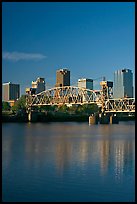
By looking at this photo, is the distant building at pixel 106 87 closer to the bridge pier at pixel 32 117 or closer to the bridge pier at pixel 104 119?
the bridge pier at pixel 104 119

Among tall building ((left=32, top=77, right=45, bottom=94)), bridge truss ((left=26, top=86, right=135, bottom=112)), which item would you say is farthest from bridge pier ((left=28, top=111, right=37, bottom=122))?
tall building ((left=32, top=77, right=45, bottom=94))

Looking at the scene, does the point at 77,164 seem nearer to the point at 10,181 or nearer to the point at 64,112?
the point at 10,181

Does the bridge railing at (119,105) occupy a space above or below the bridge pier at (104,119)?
above

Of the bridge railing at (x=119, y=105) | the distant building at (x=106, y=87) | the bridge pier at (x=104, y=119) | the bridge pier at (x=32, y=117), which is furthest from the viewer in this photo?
the distant building at (x=106, y=87)

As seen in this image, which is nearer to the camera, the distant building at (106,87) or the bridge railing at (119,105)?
the bridge railing at (119,105)

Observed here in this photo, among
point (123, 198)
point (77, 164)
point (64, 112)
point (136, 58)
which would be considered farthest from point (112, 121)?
point (136, 58)

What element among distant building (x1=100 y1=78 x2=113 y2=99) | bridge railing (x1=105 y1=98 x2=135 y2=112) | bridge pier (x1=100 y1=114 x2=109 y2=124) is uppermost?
distant building (x1=100 y1=78 x2=113 y2=99)

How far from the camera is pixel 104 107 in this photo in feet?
261

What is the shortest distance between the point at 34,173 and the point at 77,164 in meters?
2.82

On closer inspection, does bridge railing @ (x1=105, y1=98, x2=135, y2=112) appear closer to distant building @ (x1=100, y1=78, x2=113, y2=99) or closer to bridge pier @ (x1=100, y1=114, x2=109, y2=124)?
distant building @ (x1=100, y1=78, x2=113, y2=99)

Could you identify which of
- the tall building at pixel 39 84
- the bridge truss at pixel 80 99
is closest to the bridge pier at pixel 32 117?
the bridge truss at pixel 80 99

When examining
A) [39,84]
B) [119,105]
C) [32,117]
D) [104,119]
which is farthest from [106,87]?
[39,84]

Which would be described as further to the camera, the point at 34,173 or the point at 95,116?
the point at 95,116

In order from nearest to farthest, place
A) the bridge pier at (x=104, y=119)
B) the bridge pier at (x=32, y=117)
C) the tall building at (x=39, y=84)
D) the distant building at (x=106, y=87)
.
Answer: the bridge pier at (x=104, y=119), the bridge pier at (x=32, y=117), the distant building at (x=106, y=87), the tall building at (x=39, y=84)
